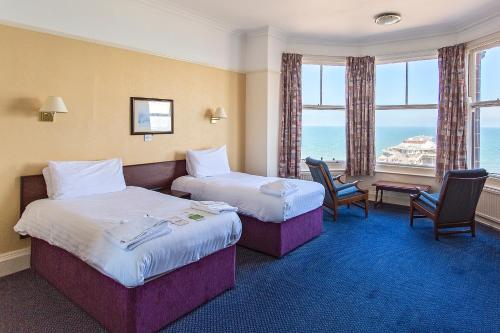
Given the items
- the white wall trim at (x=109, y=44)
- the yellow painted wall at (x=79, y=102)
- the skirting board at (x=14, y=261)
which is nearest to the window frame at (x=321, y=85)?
the white wall trim at (x=109, y=44)

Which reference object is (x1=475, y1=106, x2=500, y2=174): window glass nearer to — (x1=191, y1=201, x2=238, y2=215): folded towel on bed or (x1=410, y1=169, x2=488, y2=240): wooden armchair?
(x1=410, y1=169, x2=488, y2=240): wooden armchair

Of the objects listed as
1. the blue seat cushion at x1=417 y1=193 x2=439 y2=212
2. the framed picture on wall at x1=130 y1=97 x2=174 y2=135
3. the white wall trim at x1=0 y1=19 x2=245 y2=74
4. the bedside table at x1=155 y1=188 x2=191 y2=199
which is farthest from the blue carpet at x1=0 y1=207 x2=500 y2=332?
the white wall trim at x1=0 y1=19 x2=245 y2=74

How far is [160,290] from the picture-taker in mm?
2352

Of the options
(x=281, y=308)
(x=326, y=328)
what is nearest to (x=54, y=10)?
(x=281, y=308)

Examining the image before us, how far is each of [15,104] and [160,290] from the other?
94.3 inches

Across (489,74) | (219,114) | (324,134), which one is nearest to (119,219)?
(219,114)

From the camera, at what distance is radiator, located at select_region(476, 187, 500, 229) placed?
4.71 m

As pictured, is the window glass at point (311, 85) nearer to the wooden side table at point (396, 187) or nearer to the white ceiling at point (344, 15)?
the white ceiling at point (344, 15)

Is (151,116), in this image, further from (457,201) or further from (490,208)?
(490,208)

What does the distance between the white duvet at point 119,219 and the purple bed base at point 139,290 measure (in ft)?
0.34

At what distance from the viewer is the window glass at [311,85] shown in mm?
6441

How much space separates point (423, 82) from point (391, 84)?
0.54 m

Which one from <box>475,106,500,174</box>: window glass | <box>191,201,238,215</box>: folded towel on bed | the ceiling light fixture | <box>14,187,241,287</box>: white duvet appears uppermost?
the ceiling light fixture

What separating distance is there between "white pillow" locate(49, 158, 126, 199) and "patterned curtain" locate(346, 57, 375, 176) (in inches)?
168
